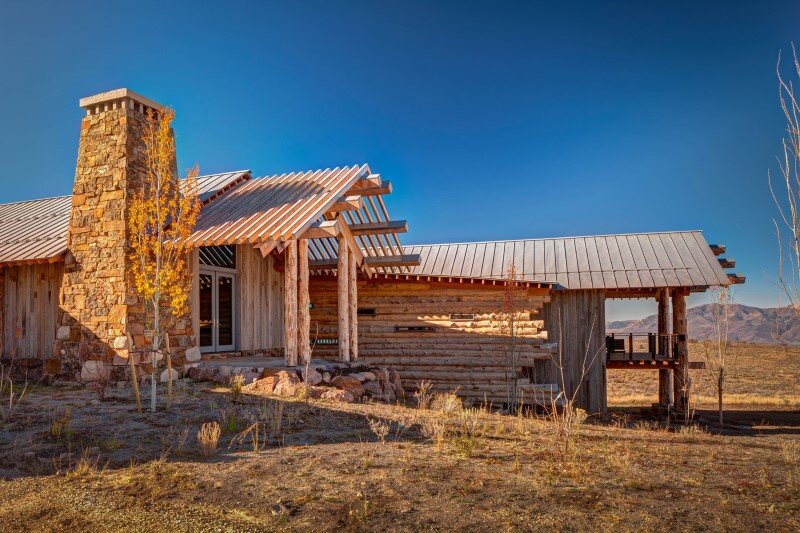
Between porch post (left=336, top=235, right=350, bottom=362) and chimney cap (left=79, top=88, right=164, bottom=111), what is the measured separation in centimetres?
521

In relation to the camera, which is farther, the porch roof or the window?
the porch roof

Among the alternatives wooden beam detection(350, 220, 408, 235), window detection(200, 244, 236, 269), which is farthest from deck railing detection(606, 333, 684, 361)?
window detection(200, 244, 236, 269)

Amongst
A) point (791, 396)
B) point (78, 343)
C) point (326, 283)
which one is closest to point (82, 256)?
point (78, 343)

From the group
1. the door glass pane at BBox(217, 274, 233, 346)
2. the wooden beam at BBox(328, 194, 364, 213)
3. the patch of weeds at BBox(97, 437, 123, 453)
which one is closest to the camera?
the patch of weeds at BBox(97, 437, 123, 453)

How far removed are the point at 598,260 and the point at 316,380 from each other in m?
12.6

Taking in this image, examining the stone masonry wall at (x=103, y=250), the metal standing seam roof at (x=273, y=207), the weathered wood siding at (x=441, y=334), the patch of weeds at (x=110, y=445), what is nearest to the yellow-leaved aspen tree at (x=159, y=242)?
the stone masonry wall at (x=103, y=250)

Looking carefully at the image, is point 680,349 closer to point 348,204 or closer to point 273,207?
point 348,204

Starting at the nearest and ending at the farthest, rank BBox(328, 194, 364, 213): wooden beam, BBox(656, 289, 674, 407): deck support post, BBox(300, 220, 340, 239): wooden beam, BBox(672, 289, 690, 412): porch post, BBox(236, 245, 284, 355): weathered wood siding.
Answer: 1. BBox(300, 220, 340, 239): wooden beam
2. BBox(328, 194, 364, 213): wooden beam
3. BBox(236, 245, 284, 355): weathered wood siding
4. BBox(672, 289, 690, 412): porch post
5. BBox(656, 289, 674, 407): deck support post

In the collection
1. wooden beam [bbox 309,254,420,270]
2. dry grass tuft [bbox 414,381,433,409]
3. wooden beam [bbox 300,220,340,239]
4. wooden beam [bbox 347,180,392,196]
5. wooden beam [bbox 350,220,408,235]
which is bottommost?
dry grass tuft [bbox 414,381,433,409]

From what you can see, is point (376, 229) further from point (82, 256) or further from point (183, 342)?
point (82, 256)

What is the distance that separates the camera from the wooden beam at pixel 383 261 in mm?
16859

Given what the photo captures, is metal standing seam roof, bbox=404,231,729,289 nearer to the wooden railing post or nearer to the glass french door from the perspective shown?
the wooden railing post

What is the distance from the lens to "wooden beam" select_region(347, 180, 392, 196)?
1477 cm

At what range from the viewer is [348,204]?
44.6 feet
